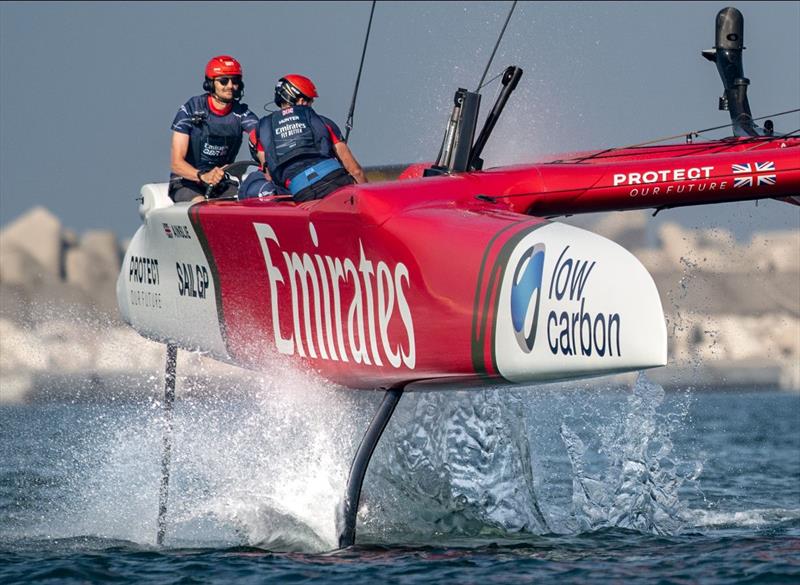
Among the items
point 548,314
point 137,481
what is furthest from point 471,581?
point 137,481

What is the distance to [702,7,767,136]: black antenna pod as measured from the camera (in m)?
6.18

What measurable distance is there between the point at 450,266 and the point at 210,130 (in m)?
2.24

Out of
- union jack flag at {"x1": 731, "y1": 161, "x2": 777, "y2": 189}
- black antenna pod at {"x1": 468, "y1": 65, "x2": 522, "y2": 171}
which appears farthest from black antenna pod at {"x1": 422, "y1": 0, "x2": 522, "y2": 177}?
union jack flag at {"x1": 731, "y1": 161, "x2": 777, "y2": 189}

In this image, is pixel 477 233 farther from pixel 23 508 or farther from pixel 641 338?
pixel 23 508

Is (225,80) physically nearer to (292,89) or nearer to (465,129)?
(292,89)

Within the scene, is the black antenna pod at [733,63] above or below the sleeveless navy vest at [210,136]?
above

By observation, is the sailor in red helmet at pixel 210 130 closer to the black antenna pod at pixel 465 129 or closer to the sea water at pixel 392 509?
the sea water at pixel 392 509

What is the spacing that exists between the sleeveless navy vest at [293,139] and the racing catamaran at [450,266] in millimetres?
162

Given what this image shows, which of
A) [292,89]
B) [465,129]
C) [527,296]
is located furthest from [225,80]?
[527,296]

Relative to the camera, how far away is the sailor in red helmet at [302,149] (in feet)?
17.9

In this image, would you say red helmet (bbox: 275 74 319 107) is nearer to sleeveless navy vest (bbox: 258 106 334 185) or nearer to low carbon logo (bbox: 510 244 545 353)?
sleeveless navy vest (bbox: 258 106 334 185)

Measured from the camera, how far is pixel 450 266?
15.1ft

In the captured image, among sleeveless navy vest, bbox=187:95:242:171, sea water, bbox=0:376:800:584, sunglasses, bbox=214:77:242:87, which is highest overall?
sunglasses, bbox=214:77:242:87

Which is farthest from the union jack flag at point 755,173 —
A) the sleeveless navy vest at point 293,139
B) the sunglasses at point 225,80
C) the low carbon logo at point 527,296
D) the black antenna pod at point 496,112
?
the sunglasses at point 225,80
